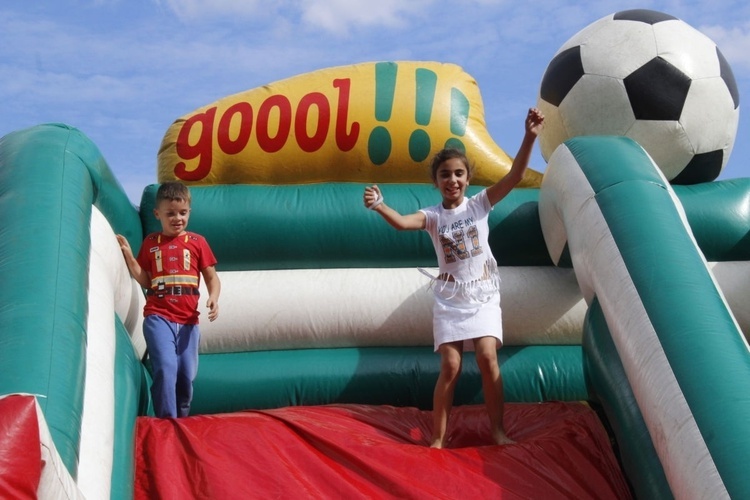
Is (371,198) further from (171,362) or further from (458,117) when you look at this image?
(458,117)

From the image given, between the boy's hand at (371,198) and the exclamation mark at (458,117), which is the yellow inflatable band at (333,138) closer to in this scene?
the exclamation mark at (458,117)

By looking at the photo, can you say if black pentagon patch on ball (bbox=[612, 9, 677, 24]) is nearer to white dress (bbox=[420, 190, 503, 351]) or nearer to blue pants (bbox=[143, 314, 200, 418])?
white dress (bbox=[420, 190, 503, 351])

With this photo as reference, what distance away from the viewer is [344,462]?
2123 mm

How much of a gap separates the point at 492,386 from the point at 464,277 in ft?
1.11

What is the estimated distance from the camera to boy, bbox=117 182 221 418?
8.32 feet

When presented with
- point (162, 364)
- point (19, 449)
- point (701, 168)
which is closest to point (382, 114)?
point (701, 168)

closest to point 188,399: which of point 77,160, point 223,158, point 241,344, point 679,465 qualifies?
point 241,344

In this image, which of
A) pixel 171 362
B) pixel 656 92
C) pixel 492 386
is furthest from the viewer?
pixel 656 92

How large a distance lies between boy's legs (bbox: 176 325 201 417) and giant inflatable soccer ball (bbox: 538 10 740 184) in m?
1.57

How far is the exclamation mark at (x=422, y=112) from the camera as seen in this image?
3.19 m

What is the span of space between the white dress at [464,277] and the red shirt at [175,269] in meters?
0.74

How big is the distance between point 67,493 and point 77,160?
139cm

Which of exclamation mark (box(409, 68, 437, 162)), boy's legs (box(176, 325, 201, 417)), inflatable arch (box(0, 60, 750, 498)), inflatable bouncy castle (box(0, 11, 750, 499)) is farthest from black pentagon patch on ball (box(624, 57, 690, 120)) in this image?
boy's legs (box(176, 325, 201, 417))

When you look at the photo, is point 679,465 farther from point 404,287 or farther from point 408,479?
point 404,287
